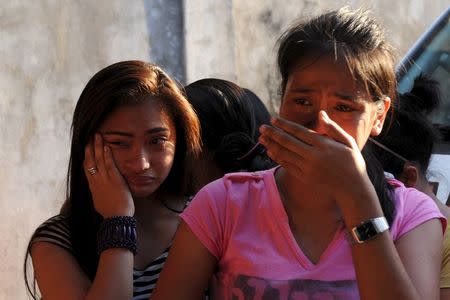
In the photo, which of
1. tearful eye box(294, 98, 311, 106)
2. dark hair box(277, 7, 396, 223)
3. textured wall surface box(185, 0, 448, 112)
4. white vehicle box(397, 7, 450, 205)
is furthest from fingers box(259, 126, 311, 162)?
textured wall surface box(185, 0, 448, 112)

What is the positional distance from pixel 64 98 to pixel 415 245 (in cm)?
424

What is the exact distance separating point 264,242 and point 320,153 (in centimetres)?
27

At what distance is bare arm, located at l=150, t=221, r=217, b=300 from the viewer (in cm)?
232

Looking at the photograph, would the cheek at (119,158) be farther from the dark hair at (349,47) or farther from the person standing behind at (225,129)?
the dark hair at (349,47)

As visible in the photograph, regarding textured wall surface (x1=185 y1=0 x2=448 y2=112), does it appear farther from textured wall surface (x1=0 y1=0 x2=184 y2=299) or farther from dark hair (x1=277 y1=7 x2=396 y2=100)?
dark hair (x1=277 y1=7 x2=396 y2=100)

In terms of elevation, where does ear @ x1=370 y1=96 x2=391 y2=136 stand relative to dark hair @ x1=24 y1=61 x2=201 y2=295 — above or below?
above

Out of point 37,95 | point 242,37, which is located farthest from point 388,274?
point 242,37

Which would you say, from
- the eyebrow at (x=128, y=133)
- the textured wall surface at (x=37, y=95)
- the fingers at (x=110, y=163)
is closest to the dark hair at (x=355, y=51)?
the eyebrow at (x=128, y=133)

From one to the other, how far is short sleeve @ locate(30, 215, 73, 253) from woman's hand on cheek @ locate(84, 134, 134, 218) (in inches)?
4.2

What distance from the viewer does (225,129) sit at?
3.30m

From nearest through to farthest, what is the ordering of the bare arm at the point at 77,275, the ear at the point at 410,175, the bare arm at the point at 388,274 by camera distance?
the bare arm at the point at 388,274, the bare arm at the point at 77,275, the ear at the point at 410,175

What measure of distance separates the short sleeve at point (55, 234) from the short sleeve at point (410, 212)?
901 millimetres

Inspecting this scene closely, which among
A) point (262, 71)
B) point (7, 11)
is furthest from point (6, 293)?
point (262, 71)

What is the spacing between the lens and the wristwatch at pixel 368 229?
2188 mm
